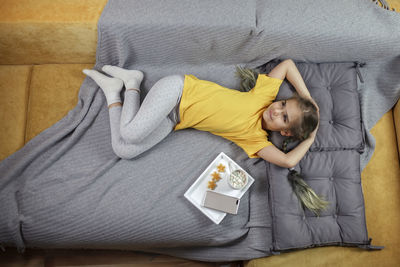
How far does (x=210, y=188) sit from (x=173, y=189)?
0.24 meters

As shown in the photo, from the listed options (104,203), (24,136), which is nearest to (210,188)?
(104,203)

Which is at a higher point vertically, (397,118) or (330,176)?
(397,118)

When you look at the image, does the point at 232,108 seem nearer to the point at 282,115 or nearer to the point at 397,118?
the point at 282,115

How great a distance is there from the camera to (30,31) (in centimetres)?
151

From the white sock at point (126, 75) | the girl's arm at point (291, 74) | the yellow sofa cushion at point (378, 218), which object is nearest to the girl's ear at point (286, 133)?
the girl's arm at point (291, 74)

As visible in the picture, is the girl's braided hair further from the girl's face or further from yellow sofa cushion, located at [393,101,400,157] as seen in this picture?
yellow sofa cushion, located at [393,101,400,157]

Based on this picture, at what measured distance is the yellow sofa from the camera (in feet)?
4.94

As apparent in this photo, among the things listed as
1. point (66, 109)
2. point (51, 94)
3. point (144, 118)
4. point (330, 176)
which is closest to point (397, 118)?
point (330, 176)

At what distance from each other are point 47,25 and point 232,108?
3.94ft

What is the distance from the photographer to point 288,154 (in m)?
1.51

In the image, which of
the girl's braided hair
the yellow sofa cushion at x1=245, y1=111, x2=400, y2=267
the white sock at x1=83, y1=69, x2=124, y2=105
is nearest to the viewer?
the girl's braided hair

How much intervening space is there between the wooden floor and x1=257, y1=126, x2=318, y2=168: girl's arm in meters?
0.81

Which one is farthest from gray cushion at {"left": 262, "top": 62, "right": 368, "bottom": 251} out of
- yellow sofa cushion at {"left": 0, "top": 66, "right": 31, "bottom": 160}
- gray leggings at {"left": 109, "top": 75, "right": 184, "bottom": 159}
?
yellow sofa cushion at {"left": 0, "top": 66, "right": 31, "bottom": 160}

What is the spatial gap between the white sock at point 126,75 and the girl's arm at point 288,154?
2.98 feet
